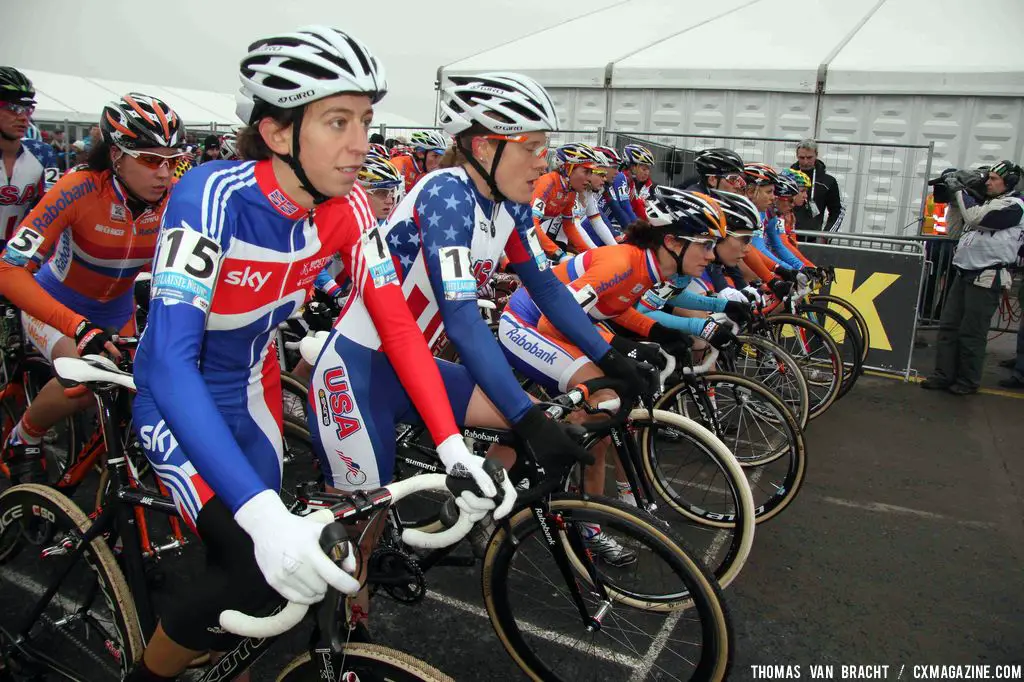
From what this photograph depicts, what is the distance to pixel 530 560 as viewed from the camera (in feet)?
9.56

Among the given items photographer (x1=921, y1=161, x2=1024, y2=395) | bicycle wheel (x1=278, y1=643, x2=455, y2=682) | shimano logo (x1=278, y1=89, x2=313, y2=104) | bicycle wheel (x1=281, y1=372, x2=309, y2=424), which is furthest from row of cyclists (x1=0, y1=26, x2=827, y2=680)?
photographer (x1=921, y1=161, x2=1024, y2=395)

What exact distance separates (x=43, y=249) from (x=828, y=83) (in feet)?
39.6

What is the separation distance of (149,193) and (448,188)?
1811 millimetres

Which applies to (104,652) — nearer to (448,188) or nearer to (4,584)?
(4,584)

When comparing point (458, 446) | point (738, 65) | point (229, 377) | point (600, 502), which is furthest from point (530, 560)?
point (738, 65)

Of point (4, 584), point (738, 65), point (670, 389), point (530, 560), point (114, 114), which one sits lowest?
point (4, 584)

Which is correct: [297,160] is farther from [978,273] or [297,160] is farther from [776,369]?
[978,273]

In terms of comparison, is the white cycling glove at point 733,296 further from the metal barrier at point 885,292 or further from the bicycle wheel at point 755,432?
the metal barrier at point 885,292

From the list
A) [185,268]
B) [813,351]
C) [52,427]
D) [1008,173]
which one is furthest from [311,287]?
[1008,173]

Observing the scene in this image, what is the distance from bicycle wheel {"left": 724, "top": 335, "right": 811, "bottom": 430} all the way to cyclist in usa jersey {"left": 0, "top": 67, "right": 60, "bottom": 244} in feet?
17.3

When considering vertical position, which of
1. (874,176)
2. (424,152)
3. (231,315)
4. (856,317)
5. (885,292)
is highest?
(424,152)

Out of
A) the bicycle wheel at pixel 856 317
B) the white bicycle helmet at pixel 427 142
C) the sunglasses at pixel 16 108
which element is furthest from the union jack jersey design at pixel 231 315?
the white bicycle helmet at pixel 427 142

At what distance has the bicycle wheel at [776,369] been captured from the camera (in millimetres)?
5496

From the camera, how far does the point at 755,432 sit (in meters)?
5.10
